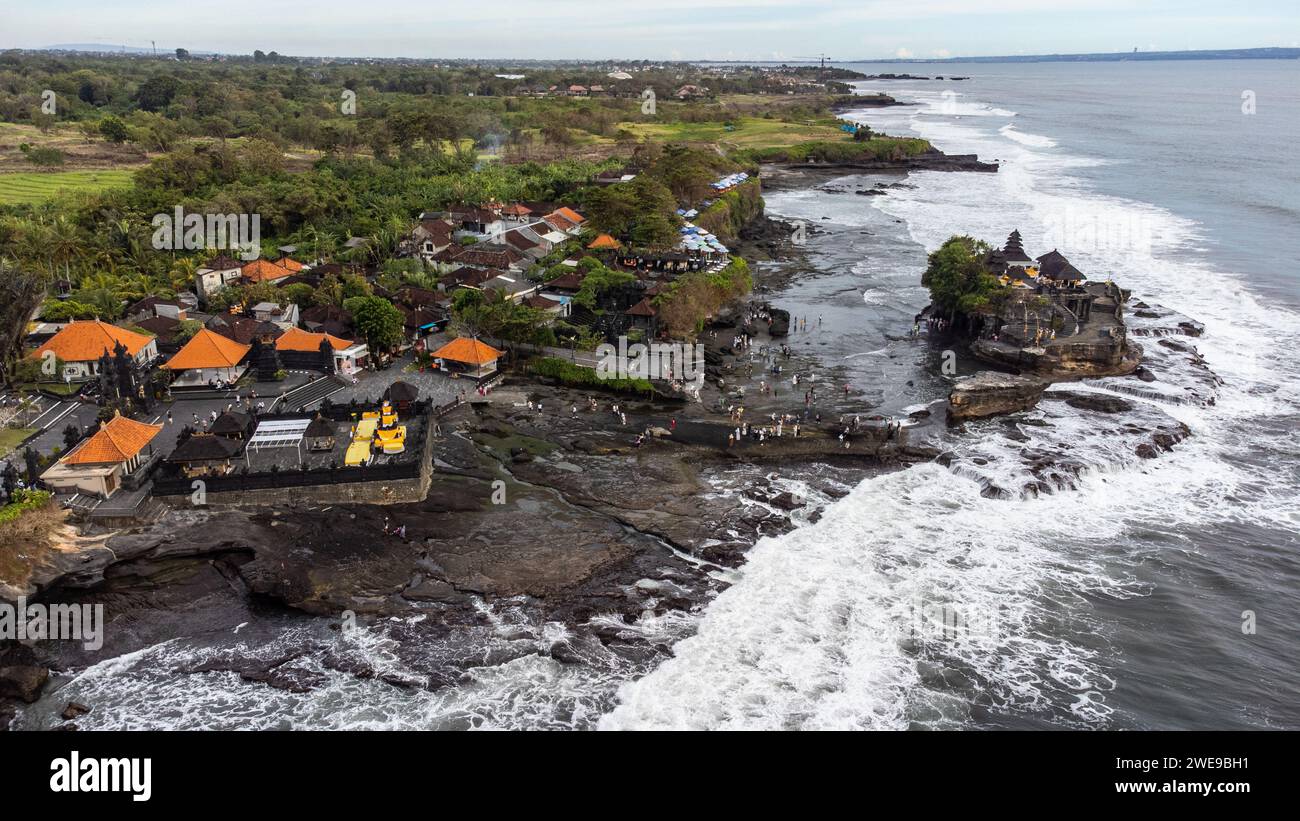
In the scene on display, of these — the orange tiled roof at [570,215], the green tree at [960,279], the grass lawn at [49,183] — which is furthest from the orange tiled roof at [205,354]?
the green tree at [960,279]

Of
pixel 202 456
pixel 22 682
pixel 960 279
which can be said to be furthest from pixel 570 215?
pixel 22 682

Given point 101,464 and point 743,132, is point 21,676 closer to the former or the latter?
point 101,464

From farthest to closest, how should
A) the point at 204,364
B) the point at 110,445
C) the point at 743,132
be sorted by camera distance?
the point at 743,132 → the point at 204,364 → the point at 110,445

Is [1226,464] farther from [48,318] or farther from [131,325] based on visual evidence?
[48,318]

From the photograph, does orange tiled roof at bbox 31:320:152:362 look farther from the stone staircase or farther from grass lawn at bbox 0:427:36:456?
the stone staircase

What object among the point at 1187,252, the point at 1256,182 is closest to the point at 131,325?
the point at 1187,252

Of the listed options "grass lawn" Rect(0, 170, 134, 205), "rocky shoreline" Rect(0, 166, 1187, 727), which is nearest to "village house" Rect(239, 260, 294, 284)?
"rocky shoreline" Rect(0, 166, 1187, 727)
